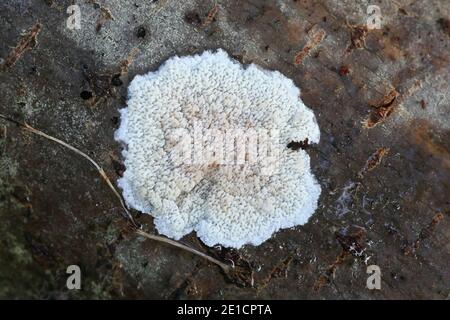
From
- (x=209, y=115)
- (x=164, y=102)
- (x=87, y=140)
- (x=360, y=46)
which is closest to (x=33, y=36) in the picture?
(x=87, y=140)

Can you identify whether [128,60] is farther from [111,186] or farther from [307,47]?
[307,47]

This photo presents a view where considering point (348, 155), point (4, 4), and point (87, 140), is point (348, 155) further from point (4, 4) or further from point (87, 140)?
point (4, 4)

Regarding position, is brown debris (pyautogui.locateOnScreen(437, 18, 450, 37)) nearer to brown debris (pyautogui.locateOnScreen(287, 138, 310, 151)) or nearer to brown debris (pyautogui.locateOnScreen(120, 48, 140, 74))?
brown debris (pyautogui.locateOnScreen(287, 138, 310, 151))

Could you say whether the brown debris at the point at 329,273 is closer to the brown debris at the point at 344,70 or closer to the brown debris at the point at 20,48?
the brown debris at the point at 344,70

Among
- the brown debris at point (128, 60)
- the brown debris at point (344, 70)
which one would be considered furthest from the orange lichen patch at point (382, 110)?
the brown debris at point (128, 60)

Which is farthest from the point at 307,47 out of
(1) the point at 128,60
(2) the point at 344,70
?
(1) the point at 128,60

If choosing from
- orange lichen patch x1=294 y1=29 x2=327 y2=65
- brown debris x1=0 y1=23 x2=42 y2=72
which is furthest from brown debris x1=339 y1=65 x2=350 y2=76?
brown debris x1=0 y1=23 x2=42 y2=72
